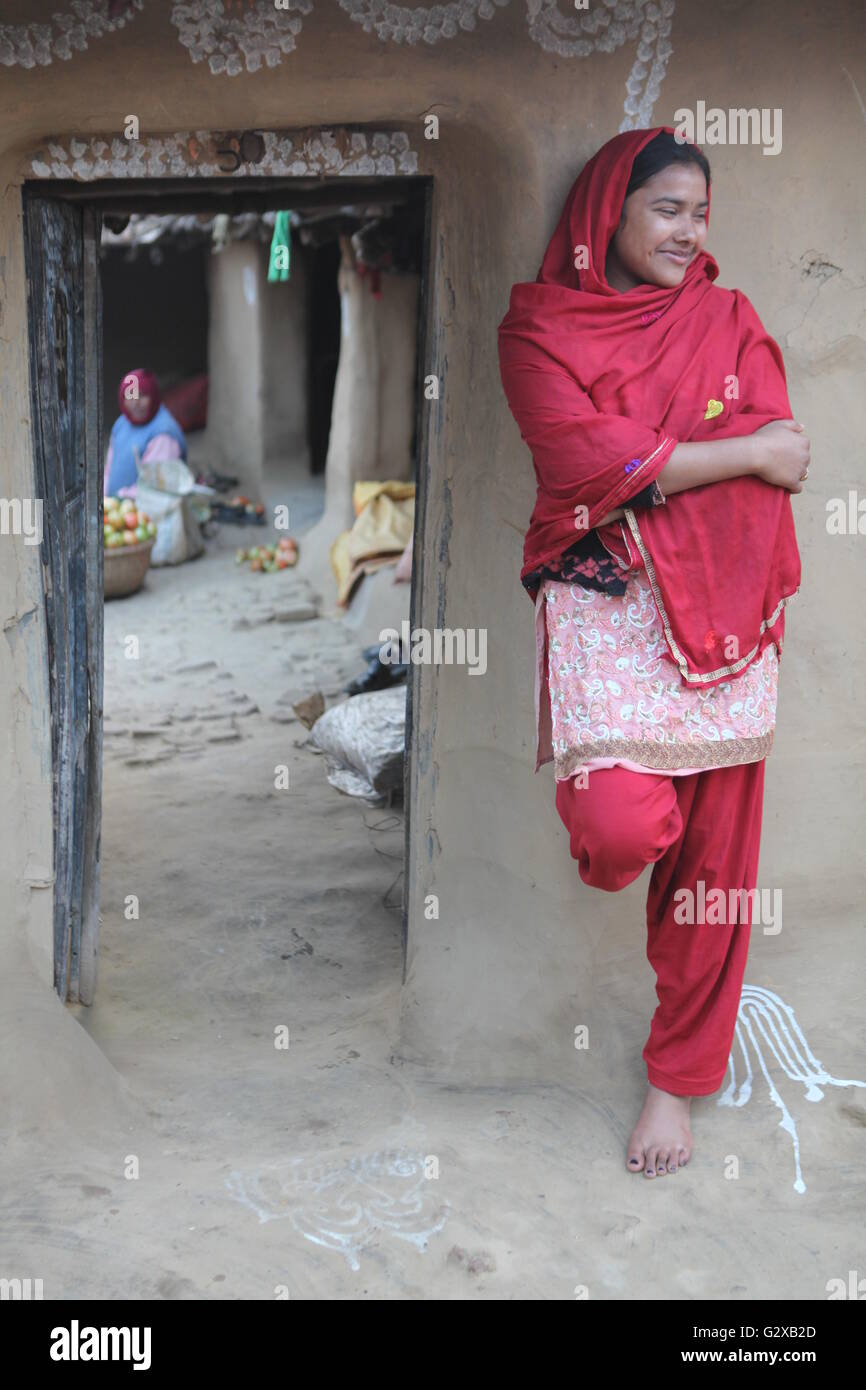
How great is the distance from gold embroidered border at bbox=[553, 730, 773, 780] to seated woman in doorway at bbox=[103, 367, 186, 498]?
7.89m

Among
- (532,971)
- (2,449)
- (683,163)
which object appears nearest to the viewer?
(683,163)

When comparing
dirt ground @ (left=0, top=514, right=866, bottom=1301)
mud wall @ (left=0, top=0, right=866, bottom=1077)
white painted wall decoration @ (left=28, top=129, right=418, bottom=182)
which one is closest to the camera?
dirt ground @ (left=0, top=514, right=866, bottom=1301)

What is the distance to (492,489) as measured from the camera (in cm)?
308

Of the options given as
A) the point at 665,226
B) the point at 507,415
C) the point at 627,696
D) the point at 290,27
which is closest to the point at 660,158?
the point at 665,226

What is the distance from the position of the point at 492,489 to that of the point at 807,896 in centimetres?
126

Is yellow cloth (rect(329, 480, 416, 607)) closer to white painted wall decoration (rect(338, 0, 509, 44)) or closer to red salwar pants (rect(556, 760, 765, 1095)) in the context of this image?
white painted wall decoration (rect(338, 0, 509, 44))

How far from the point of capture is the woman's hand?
2.41 meters

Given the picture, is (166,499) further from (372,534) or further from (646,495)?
(646,495)

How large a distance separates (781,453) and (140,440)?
823 centimetres

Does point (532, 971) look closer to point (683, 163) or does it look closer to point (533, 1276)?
point (533, 1276)

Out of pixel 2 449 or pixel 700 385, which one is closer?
pixel 700 385

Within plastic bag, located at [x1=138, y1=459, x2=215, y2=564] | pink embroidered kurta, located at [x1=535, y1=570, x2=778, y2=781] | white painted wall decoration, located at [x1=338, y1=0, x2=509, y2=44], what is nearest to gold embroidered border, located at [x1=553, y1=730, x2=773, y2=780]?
pink embroidered kurta, located at [x1=535, y1=570, x2=778, y2=781]

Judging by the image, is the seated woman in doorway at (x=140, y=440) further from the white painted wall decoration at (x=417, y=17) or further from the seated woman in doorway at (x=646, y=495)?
the seated woman in doorway at (x=646, y=495)

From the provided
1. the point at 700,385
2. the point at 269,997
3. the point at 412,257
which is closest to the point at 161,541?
the point at 412,257
